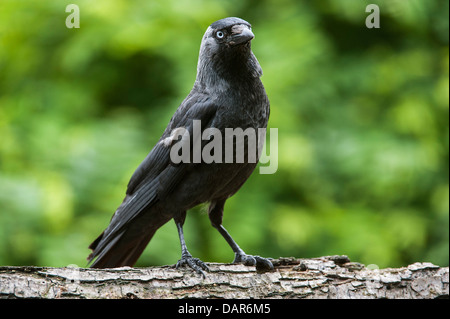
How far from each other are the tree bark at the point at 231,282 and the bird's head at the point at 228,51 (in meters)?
1.27

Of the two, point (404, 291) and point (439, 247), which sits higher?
point (439, 247)

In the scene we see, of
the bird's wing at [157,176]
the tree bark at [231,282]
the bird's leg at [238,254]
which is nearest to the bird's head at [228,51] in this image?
the bird's wing at [157,176]

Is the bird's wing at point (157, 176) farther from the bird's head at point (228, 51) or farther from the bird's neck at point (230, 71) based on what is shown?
the bird's head at point (228, 51)

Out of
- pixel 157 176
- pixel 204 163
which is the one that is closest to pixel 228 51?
pixel 204 163

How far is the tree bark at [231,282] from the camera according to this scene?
293cm

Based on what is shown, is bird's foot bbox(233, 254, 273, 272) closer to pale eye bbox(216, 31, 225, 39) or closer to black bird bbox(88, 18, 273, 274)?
black bird bbox(88, 18, 273, 274)

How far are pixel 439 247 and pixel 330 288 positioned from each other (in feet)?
8.49

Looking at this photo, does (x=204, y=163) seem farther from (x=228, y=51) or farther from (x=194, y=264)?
(x=228, y=51)

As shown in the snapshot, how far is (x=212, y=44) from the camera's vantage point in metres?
3.54

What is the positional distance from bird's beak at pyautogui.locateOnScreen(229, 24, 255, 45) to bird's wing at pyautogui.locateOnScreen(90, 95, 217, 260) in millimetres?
413

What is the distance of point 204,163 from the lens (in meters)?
3.41

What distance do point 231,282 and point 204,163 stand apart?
0.76 meters
